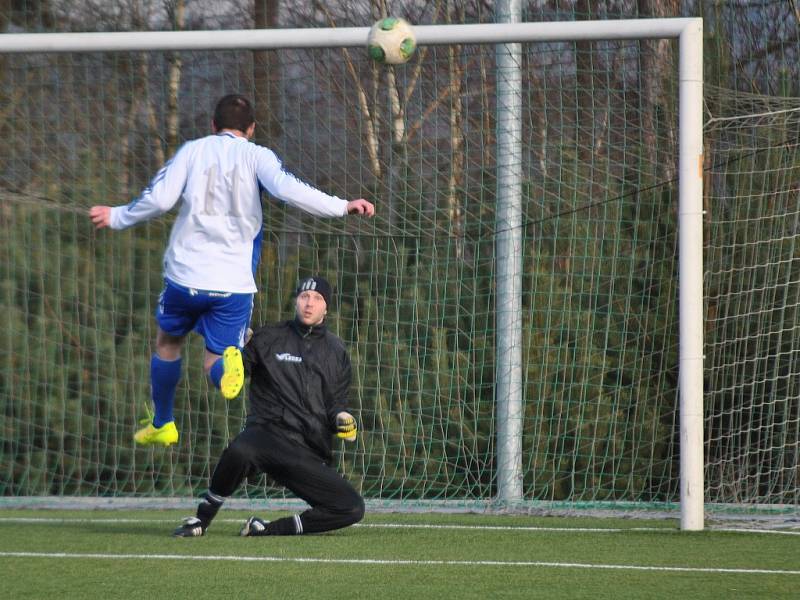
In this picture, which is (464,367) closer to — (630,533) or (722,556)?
(630,533)

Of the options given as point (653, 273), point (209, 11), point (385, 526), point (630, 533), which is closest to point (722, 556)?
point (630, 533)

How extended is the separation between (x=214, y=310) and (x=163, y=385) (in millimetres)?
565

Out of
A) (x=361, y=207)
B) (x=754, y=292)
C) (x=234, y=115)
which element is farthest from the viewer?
(x=754, y=292)

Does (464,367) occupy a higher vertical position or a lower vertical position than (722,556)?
higher

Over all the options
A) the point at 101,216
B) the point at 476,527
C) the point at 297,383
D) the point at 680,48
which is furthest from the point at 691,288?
the point at 101,216

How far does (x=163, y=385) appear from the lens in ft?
22.1

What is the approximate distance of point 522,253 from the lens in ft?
28.9

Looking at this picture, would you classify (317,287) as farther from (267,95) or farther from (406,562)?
(267,95)

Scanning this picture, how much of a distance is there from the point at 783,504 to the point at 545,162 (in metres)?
2.65

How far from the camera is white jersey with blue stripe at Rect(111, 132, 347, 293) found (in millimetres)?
6328

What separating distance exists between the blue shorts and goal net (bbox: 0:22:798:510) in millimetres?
2641

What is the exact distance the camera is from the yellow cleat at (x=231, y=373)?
6.14 metres

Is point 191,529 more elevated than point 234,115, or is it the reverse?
point 234,115

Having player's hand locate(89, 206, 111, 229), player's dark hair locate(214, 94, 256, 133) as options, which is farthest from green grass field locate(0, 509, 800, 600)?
player's dark hair locate(214, 94, 256, 133)
